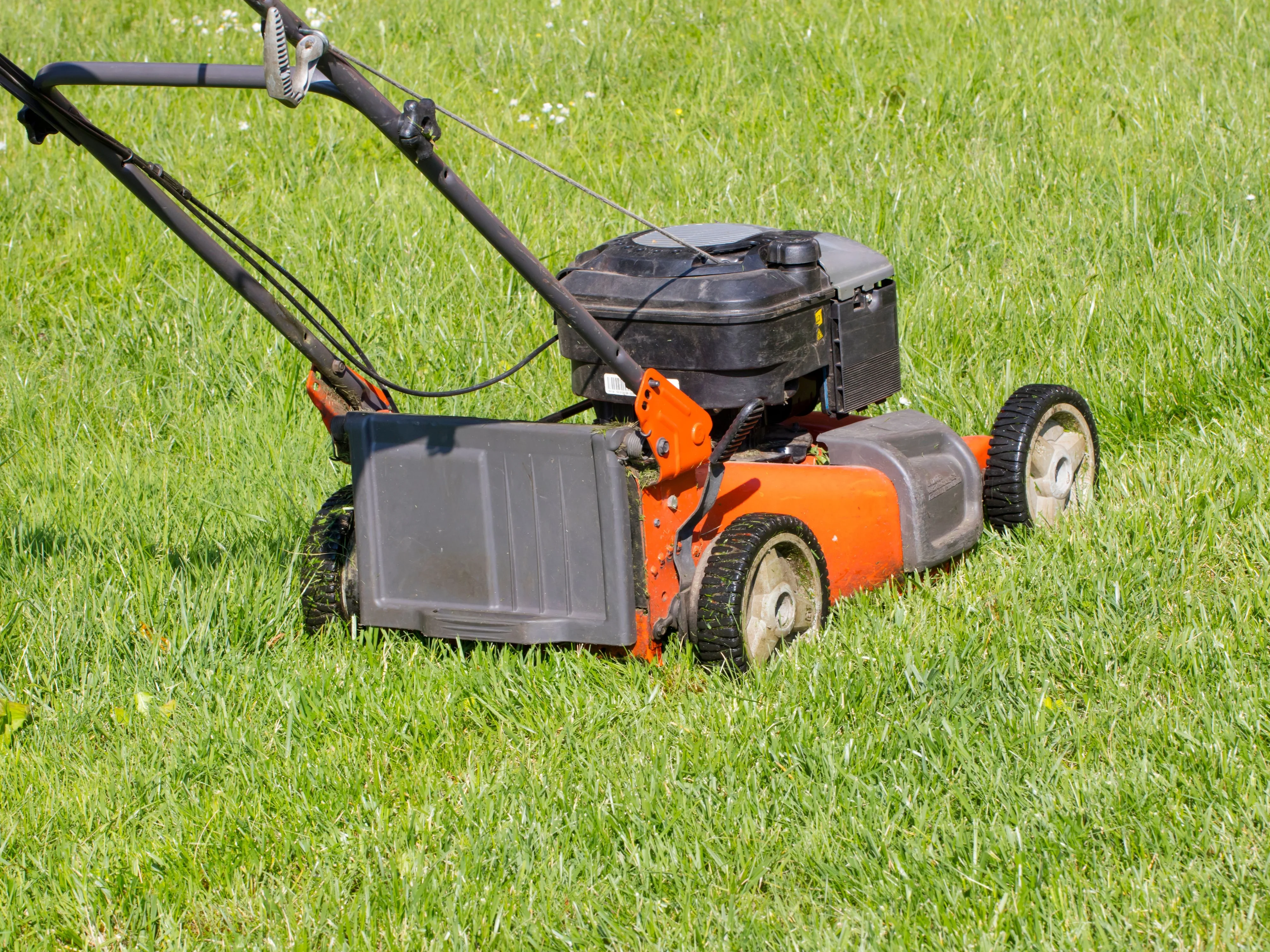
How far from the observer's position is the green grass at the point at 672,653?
238cm

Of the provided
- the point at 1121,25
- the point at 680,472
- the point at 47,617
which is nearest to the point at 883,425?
the point at 680,472

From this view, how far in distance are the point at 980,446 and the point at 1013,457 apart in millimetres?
155

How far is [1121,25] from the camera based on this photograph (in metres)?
6.65

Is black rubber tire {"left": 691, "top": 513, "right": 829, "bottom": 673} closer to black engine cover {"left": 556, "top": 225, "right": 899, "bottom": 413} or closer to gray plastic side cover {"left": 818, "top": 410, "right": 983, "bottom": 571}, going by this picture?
black engine cover {"left": 556, "top": 225, "right": 899, "bottom": 413}

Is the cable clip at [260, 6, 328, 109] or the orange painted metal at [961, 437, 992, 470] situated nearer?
the cable clip at [260, 6, 328, 109]

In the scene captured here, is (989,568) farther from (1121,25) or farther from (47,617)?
(1121,25)

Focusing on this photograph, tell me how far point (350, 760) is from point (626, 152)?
3.84 meters

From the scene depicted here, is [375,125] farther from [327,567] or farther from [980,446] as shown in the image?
[980,446]

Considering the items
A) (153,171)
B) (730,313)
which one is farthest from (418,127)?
(730,313)

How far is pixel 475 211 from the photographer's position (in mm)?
2680

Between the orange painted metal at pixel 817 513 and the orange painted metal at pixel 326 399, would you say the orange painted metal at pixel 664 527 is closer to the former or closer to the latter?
the orange painted metal at pixel 817 513

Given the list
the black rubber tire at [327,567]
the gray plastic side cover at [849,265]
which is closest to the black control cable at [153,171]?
the black rubber tire at [327,567]

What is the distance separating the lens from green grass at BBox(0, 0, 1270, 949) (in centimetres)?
238

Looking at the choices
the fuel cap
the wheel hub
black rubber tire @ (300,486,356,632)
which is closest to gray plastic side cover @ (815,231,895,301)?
the fuel cap
